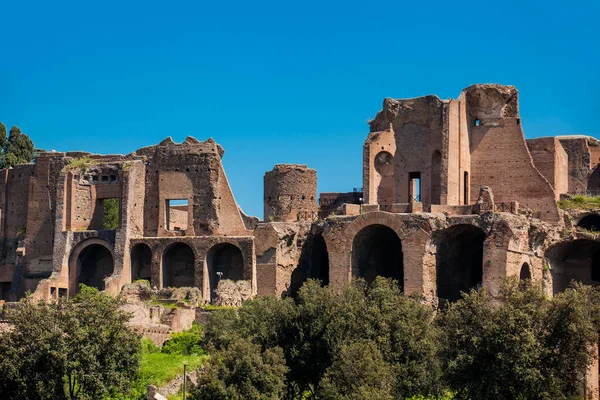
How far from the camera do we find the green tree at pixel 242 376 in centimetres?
3938

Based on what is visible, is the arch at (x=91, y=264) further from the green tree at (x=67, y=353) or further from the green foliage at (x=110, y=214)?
the green tree at (x=67, y=353)

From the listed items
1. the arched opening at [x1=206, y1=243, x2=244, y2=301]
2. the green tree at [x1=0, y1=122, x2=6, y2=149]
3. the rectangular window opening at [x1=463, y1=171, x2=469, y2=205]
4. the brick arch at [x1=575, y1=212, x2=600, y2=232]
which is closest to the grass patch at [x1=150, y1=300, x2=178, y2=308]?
the arched opening at [x1=206, y1=243, x2=244, y2=301]

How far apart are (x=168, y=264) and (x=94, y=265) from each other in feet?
15.8

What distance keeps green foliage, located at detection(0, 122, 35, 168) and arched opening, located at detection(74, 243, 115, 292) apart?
14.6 meters

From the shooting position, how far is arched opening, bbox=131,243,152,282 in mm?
63500

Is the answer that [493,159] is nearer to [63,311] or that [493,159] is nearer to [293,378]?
[293,378]

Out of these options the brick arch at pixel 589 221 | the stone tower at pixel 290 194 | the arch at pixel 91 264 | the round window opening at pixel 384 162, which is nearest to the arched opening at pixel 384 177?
the round window opening at pixel 384 162

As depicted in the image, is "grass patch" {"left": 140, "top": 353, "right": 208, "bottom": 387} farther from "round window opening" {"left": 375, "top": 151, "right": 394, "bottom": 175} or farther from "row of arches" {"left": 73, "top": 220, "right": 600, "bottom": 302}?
"round window opening" {"left": 375, "top": 151, "right": 394, "bottom": 175}

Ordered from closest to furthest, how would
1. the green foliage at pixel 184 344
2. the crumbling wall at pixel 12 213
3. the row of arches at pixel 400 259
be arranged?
the green foliage at pixel 184 344
the row of arches at pixel 400 259
the crumbling wall at pixel 12 213

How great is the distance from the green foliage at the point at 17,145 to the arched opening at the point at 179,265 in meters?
18.4

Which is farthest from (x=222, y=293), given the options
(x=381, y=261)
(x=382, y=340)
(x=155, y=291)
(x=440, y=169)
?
(x=382, y=340)

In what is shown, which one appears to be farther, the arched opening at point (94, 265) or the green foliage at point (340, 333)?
the arched opening at point (94, 265)

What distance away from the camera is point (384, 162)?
6069 centimetres

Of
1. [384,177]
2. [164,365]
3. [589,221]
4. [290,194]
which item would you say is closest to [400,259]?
[384,177]
